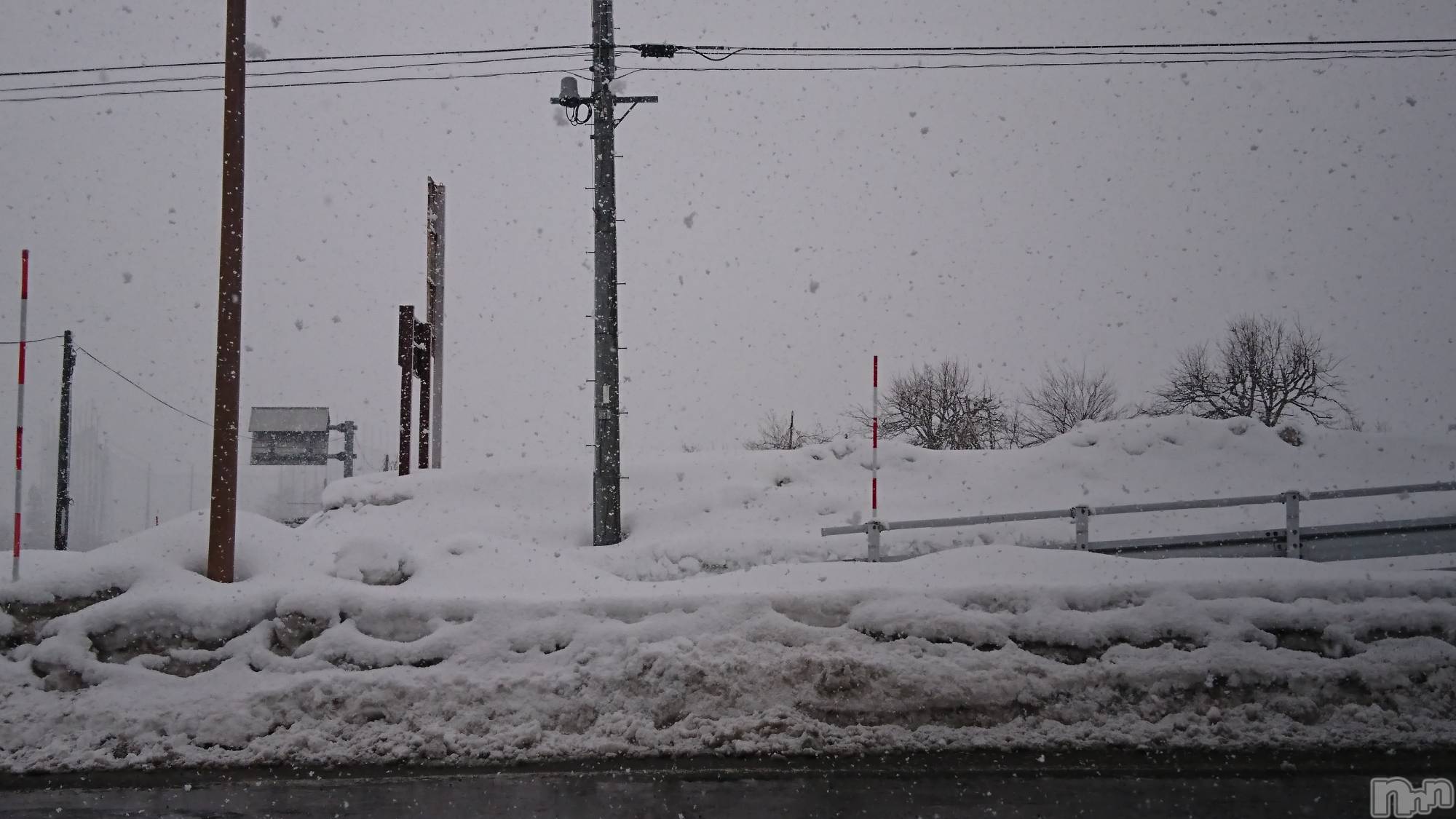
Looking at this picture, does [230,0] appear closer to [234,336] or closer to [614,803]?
[234,336]

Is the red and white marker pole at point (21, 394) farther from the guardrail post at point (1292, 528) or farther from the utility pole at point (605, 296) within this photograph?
the guardrail post at point (1292, 528)

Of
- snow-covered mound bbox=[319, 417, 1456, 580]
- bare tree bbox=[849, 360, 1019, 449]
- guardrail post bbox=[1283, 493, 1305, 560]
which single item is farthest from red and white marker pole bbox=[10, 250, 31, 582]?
bare tree bbox=[849, 360, 1019, 449]

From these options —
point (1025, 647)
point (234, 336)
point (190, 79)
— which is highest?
point (190, 79)

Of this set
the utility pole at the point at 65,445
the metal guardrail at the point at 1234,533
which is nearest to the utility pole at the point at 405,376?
the metal guardrail at the point at 1234,533

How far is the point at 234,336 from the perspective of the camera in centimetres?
776

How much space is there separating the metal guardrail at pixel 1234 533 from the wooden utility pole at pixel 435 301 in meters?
11.3

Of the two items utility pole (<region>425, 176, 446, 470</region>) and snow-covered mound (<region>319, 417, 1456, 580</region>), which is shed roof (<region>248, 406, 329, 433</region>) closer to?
utility pole (<region>425, 176, 446, 470</region>)

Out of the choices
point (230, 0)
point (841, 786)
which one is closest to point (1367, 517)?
point (841, 786)

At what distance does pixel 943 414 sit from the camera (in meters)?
42.9

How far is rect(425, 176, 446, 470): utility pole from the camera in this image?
1877cm

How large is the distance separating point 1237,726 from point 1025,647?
3.98 ft

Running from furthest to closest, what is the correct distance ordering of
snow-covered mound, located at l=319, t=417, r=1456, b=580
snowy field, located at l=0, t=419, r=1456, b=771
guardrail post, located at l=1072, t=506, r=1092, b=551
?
snow-covered mound, located at l=319, t=417, r=1456, b=580, guardrail post, located at l=1072, t=506, r=1092, b=551, snowy field, located at l=0, t=419, r=1456, b=771

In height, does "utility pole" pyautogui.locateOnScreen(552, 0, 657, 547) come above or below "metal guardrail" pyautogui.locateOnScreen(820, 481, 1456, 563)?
above

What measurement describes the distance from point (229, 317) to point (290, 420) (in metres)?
39.7
